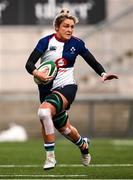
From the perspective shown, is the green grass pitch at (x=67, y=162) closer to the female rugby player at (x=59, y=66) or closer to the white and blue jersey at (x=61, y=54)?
the female rugby player at (x=59, y=66)

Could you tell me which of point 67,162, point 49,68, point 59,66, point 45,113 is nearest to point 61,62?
point 59,66

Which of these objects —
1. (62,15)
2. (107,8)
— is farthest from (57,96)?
(107,8)

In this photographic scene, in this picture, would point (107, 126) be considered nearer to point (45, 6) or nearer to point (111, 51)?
point (111, 51)

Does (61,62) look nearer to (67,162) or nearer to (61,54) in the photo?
(61,54)

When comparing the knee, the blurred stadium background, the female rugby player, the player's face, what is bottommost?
the blurred stadium background

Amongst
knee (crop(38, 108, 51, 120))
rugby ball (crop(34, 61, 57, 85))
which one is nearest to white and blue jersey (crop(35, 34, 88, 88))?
rugby ball (crop(34, 61, 57, 85))

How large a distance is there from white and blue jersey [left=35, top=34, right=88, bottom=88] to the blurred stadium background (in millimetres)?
10125

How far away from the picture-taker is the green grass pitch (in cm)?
1046

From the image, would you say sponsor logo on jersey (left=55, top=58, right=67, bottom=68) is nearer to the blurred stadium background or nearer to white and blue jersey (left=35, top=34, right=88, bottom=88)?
white and blue jersey (left=35, top=34, right=88, bottom=88)

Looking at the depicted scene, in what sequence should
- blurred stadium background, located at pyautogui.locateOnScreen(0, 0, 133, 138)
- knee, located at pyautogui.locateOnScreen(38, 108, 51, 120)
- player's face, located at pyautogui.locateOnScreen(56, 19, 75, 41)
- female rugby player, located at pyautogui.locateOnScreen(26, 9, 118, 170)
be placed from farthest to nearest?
blurred stadium background, located at pyautogui.locateOnScreen(0, 0, 133, 138) < player's face, located at pyautogui.locateOnScreen(56, 19, 75, 41) < female rugby player, located at pyautogui.locateOnScreen(26, 9, 118, 170) < knee, located at pyautogui.locateOnScreen(38, 108, 51, 120)

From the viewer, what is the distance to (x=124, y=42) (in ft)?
72.2

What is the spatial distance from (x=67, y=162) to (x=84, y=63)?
A: 30.0ft

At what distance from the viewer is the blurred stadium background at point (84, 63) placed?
70.0ft

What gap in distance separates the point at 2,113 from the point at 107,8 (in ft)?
10.9
